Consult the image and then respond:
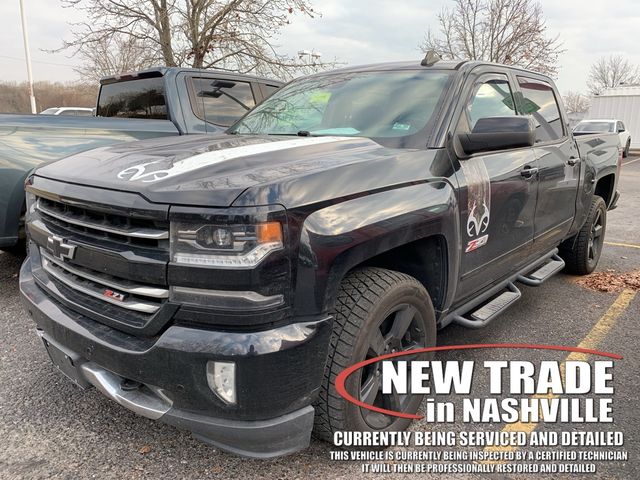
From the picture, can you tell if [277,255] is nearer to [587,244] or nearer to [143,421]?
[143,421]

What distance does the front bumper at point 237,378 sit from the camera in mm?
1729

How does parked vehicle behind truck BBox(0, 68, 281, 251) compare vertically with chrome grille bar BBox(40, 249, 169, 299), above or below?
above

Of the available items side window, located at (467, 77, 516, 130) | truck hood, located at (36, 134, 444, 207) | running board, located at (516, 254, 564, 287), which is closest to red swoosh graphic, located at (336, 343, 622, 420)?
running board, located at (516, 254, 564, 287)

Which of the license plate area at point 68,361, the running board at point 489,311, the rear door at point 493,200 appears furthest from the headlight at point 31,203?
the running board at point 489,311

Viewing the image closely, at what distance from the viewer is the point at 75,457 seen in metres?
2.26

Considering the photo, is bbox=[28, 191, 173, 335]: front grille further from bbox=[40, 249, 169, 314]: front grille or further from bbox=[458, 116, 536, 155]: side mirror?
bbox=[458, 116, 536, 155]: side mirror

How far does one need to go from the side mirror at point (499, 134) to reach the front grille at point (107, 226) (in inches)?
66.5

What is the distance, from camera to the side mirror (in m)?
2.57

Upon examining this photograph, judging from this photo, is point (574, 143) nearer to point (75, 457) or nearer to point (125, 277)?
point (125, 277)

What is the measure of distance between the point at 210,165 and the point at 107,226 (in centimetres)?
46

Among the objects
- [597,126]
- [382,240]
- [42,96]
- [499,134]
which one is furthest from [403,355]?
[42,96]

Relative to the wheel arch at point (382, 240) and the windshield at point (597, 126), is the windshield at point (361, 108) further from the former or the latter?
Answer: the windshield at point (597, 126)

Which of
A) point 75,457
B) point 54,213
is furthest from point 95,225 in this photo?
point 75,457

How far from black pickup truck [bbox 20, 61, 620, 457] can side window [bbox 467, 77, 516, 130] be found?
2cm
